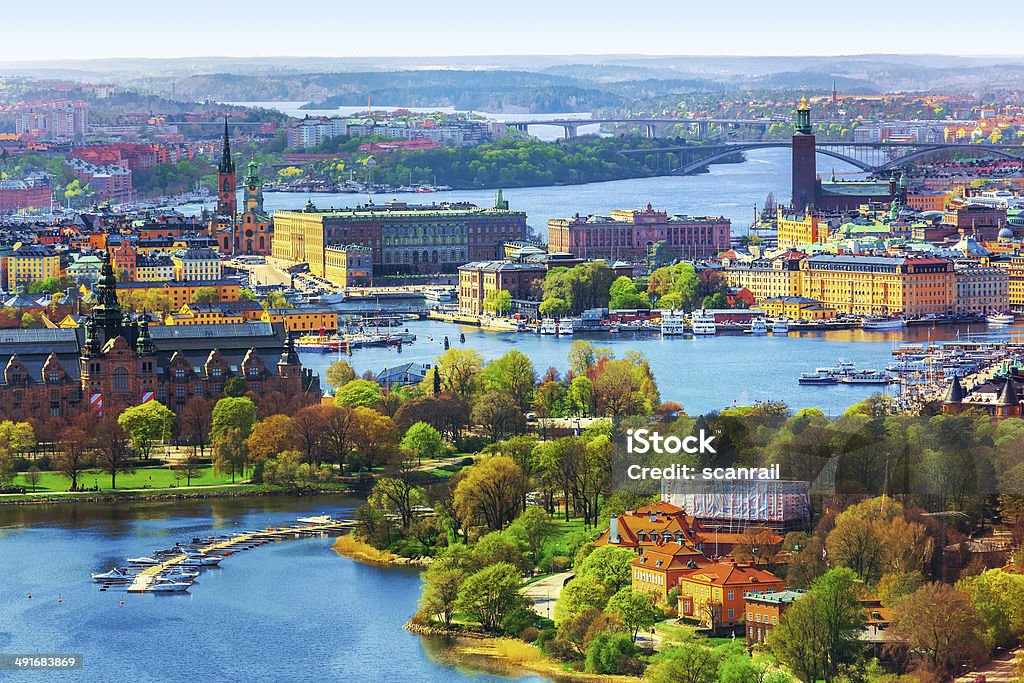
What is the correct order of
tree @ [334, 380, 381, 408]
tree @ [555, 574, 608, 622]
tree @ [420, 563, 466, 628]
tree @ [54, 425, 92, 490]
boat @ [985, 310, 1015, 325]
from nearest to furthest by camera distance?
tree @ [555, 574, 608, 622] → tree @ [420, 563, 466, 628] → tree @ [54, 425, 92, 490] → tree @ [334, 380, 381, 408] → boat @ [985, 310, 1015, 325]

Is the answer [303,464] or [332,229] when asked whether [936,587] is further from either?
[332,229]

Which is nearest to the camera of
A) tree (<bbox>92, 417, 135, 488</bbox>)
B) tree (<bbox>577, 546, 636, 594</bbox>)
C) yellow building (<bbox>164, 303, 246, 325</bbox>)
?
tree (<bbox>577, 546, 636, 594</bbox>)

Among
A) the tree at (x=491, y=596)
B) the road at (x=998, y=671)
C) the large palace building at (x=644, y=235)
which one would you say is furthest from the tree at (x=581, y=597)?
the large palace building at (x=644, y=235)

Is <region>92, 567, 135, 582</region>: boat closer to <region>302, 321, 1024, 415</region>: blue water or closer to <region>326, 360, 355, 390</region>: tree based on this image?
<region>302, 321, 1024, 415</region>: blue water

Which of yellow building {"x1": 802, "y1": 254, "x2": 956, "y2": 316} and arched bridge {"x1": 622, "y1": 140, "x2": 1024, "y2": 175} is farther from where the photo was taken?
arched bridge {"x1": 622, "y1": 140, "x2": 1024, "y2": 175}

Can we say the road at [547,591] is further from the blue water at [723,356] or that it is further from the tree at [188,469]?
the blue water at [723,356]

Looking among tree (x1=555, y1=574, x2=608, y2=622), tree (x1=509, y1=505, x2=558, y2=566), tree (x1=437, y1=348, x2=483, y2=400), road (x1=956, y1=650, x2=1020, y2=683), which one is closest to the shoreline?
tree (x1=509, y1=505, x2=558, y2=566)

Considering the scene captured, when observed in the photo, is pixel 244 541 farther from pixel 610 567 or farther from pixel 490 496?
pixel 610 567
